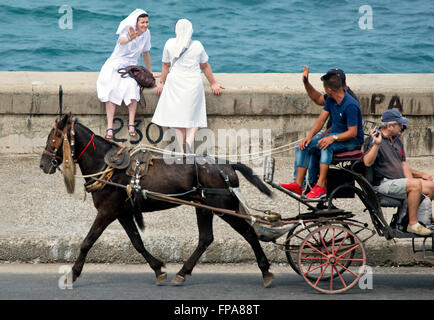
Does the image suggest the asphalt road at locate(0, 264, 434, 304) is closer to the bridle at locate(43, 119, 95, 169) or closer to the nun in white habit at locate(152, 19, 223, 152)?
the bridle at locate(43, 119, 95, 169)

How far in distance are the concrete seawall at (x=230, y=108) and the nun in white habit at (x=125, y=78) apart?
0.69ft

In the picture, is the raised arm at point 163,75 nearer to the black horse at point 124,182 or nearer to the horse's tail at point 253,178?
the black horse at point 124,182

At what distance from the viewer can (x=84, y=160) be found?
780 centimetres

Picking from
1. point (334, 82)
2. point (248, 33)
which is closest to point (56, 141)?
point (334, 82)

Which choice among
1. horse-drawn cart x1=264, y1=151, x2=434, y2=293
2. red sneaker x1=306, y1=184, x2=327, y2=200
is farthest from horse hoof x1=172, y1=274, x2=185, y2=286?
red sneaker x1=306, y1=184, x2=327, y2=200

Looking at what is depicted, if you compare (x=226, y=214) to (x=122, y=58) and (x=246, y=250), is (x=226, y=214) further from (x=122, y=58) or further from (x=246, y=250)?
(x=122, y=58)

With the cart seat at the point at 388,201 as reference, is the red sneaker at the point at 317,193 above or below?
above

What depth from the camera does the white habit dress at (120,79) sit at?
10836 mm

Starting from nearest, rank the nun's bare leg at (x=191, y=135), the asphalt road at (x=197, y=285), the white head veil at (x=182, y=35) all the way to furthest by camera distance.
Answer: the asphalt road at (x=197, y=285) < the white head veil at (x=182, y=35) < the nun's bare leg at (x=191, y=135)

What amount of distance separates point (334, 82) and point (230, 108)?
3.55 meters

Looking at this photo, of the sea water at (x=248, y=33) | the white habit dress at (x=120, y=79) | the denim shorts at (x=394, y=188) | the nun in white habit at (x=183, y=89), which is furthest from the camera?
the sea water at (x=248, y=33)

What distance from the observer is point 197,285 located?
7.80 meters

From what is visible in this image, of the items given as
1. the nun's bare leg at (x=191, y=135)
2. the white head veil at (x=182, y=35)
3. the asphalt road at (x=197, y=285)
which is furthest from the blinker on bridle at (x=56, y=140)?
the nun's bare leg at (x=191, y=135)

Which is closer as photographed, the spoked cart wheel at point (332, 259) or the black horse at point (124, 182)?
the spoked cart wheel at point (332, 259)
